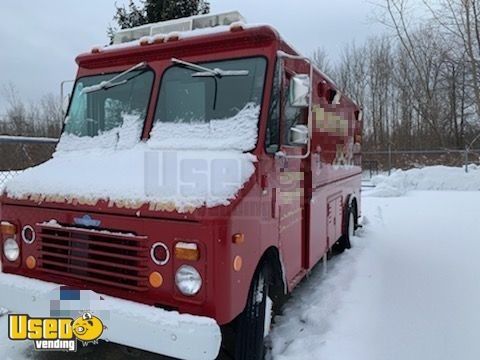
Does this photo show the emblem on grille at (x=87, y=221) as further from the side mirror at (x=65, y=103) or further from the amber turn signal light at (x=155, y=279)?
the side mirror at (x=65, y=103)

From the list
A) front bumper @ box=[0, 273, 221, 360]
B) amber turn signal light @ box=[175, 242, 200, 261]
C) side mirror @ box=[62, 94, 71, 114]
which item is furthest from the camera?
side mirror @ box=[62, 94, 71, 114]

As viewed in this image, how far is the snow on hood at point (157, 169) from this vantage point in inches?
120

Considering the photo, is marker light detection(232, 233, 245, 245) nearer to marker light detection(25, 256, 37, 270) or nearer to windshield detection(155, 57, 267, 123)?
windshield detection(155, 57, 267, 123)

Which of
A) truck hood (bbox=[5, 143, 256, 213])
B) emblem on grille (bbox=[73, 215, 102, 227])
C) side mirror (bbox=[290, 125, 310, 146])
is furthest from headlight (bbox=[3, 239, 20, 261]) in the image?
side mirror (bbox=[290, 125, 310, 146])

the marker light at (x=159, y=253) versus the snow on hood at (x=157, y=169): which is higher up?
the snow on hood at (x=157, y=169)

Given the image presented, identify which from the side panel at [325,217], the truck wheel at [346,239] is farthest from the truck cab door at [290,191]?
the truck wheel at [346,239]

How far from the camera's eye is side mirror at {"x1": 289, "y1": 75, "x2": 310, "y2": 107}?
3.55m

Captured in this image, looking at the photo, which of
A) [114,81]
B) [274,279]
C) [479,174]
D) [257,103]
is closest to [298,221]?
[274,279]

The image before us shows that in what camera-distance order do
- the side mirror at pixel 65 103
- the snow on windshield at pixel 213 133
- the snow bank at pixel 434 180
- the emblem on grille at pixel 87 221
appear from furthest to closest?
the snow bank at pixel 434 180
the side mirror at pixel 65 103
the snow on windshield at pixel 213 133
the emblem on grille at pixel 87 221

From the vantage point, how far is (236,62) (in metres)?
3.75

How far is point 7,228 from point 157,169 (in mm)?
1409

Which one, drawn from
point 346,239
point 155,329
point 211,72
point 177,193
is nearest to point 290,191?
point 211,72

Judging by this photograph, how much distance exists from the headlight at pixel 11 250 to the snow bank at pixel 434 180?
1342cm

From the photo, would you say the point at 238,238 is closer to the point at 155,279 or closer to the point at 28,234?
the point at 155,279
